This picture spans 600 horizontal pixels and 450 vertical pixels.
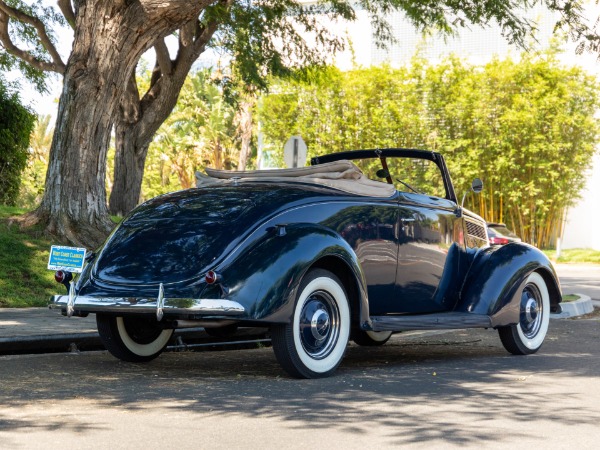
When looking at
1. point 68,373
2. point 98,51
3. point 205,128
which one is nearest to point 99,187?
point 98,51

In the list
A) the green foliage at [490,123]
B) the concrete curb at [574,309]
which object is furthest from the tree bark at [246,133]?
the concrete curb at [574,309]

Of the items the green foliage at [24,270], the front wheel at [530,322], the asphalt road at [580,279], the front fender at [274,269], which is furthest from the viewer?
the asphalt road at [580,279]

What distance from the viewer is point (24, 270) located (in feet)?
41.2

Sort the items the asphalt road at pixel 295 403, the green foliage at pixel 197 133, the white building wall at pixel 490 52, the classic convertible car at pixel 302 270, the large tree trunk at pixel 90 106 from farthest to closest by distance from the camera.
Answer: the green foliage at pixel 197 133
the white building wall at pixel 490 52
the large tree trunk at pixel 90 106
the classic convertible car at pixel 302 270
the asphalt road at pixel 295 403

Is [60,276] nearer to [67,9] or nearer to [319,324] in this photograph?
[319,324]

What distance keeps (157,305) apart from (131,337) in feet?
4.87

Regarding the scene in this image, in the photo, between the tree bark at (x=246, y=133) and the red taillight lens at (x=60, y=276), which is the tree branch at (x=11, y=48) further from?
the tree bark at (x=246, y=133)

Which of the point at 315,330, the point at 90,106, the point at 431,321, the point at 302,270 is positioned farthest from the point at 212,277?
the point at 90,106

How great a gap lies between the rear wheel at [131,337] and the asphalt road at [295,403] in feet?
0.53

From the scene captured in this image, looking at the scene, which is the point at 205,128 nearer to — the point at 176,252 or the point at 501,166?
the point at 501,166

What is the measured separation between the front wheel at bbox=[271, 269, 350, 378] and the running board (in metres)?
0.32

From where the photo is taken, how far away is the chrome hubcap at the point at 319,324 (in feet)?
22.5

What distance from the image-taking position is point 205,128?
159 ft

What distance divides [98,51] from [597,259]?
21776 millimetres
